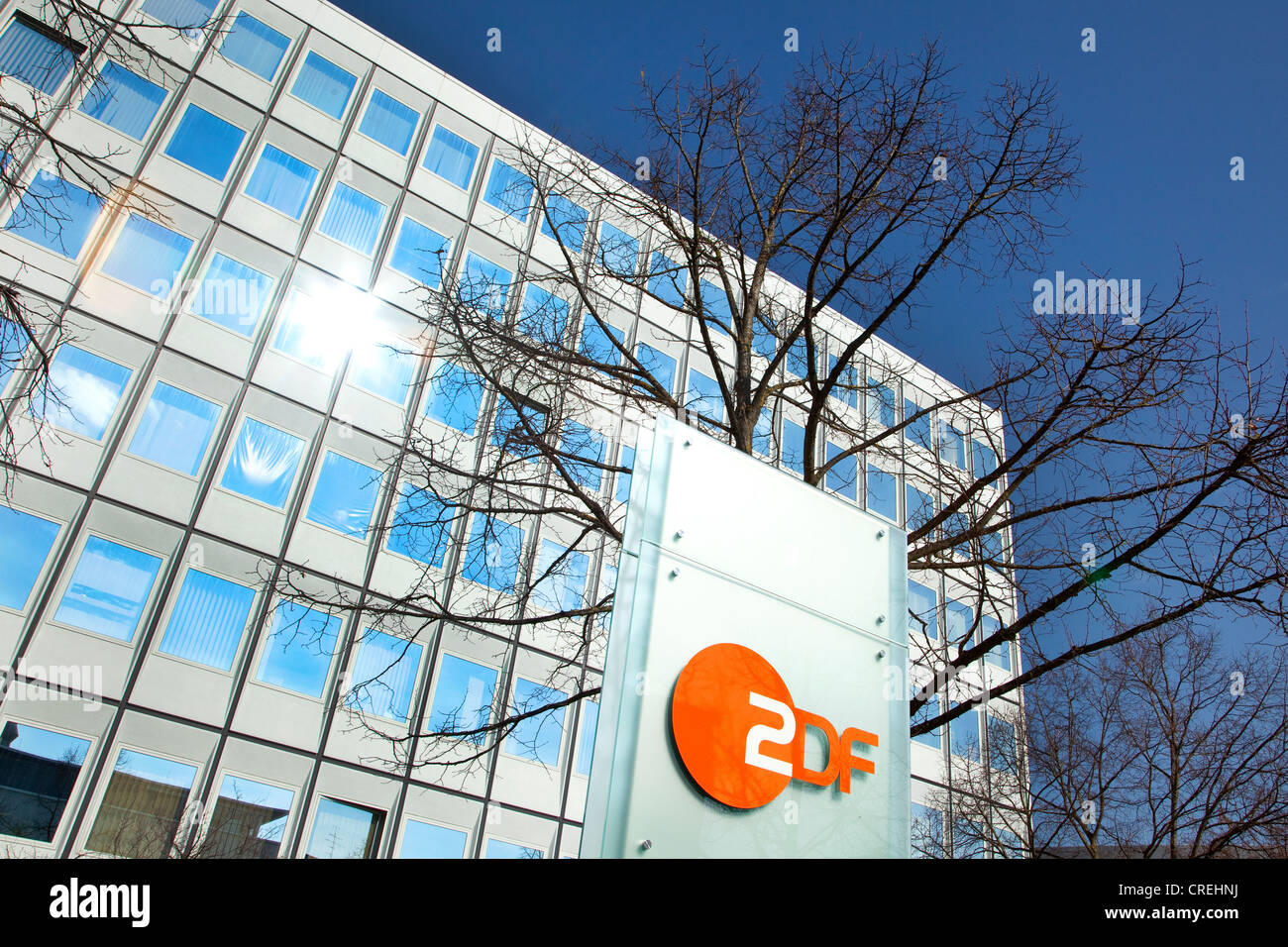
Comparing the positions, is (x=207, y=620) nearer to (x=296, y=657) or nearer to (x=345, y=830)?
(x=296, y=657)

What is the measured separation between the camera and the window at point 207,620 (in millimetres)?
15398

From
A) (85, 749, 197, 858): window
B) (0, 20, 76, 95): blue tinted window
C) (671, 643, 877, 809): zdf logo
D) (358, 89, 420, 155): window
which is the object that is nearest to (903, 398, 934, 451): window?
(671, 643, 877, 809): zdf logo

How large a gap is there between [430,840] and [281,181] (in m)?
14.2

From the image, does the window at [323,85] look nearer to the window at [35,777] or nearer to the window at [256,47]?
the window at [256,47]

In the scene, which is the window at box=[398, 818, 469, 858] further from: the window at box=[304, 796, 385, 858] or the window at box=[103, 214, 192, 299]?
the window at box=[103, 214, 192, 299]

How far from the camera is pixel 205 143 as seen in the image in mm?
18672

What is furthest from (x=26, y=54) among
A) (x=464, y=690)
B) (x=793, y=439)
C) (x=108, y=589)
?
(x=793, y=439)

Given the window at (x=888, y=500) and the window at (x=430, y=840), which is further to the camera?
the window at (x=888, y=500)

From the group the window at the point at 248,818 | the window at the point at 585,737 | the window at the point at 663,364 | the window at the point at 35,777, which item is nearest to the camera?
the window at the point at 35,777

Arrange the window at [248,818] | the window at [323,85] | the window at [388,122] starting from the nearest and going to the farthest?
the window at [248,818]
the window at [323,85]
the window at [388,122]

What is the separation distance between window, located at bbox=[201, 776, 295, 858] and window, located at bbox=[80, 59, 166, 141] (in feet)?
42.7

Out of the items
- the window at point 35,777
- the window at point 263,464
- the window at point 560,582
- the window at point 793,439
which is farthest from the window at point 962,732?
the window at point 35,777

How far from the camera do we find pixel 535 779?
17625mm

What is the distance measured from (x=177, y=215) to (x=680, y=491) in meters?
18.3
